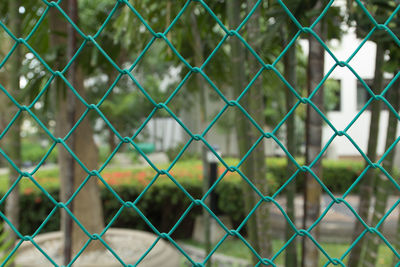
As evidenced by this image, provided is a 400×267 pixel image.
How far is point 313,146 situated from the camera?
1.57 m

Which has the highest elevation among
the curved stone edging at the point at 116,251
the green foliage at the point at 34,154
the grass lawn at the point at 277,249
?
the curved stone edging at the point at 116,251

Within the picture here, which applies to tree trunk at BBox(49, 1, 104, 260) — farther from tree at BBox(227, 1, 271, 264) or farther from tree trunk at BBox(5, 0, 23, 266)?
tree at BBox(227, 1, 271, 264)

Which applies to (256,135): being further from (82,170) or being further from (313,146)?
(82,170)

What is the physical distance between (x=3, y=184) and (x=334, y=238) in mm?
3644

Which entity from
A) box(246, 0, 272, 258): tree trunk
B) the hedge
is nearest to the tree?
box(246, 0, 272, 258): tree trunk

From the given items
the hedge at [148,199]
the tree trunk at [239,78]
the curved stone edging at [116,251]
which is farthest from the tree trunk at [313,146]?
the hedge at [148,199]

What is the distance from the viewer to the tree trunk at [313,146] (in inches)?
60.7

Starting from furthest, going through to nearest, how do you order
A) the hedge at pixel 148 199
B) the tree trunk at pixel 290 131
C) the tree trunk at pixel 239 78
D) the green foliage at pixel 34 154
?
1. the green foliage at pixel 34 154
2. the hedge at pixel 148 199
3. the tree trunk at pixel 290 131
4. the tree trunk at pixel 239 78

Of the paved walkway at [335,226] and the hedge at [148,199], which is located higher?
the hedge at [148,199]

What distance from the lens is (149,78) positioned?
35.9ft

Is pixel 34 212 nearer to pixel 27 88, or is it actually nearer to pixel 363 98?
pixel 27 88

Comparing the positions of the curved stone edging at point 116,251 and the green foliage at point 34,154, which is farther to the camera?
the green foliage at point 34,154

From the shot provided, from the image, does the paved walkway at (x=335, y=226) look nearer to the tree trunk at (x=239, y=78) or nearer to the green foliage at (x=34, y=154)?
the tree trunk at (x=239, y=78)

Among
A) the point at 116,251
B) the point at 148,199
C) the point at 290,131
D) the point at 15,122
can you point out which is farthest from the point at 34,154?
Result: the point at 290,131
